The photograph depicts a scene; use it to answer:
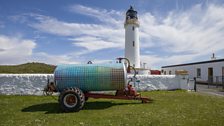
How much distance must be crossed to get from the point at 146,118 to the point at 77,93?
385 cm

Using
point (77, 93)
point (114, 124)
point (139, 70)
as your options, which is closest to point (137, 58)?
point (139, 70)

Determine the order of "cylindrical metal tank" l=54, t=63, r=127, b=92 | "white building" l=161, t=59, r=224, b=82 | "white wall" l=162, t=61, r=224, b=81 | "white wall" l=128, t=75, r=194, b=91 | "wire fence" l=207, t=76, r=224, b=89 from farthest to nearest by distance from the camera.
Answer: "white wall" l=162, t=61, r=224, b=81 → "white building" l=161, t=59, r=224, b=82 → "wire fence" l=207, t=76, r=224, b=89 → "white wall" l=128, t=75, r=194, b=91 → "cylindrical metal tank" l=54, t=63, r=127, b=92

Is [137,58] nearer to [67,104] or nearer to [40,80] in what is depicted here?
[40,80]

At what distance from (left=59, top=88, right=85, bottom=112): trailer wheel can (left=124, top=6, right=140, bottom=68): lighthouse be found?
25.6m

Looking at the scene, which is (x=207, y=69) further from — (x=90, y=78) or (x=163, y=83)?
(x=90, y=78)

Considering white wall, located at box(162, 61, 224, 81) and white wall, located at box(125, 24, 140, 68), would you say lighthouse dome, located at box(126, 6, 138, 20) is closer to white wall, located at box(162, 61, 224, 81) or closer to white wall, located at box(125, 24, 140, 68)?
white wall, located at box(125, 24, 140, 68)

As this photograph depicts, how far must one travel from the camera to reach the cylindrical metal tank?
12.7 meters

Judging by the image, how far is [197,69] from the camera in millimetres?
40750

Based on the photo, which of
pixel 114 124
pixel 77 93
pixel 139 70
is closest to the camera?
pixel 114 124

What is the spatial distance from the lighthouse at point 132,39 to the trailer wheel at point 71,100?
84.0ft

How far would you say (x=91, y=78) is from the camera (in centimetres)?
1274

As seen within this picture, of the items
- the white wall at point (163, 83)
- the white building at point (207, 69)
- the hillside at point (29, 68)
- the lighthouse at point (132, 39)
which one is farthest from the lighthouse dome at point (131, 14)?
the white wall at point (163, 83)

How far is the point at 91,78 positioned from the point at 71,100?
61.0 inches

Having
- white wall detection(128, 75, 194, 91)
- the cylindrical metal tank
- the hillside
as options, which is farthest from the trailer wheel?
the hillside
